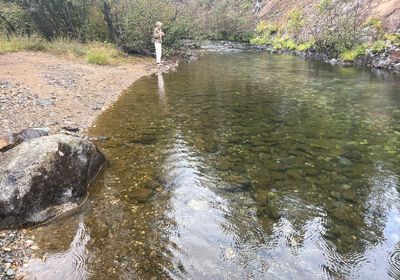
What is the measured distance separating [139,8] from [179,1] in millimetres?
8566

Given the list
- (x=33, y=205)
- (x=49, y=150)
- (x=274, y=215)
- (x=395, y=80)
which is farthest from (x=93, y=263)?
(x=395, y=80)

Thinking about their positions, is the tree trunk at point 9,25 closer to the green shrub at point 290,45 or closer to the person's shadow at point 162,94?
the person's shadow at point 162,94

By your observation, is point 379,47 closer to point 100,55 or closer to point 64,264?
point 100,55

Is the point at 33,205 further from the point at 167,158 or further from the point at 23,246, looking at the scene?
the point at 167,158

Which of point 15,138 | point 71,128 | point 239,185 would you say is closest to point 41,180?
point 15,138

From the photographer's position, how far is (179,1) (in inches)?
1230

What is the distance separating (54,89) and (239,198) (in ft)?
29.3

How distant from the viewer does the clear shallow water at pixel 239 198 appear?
14.7 feet

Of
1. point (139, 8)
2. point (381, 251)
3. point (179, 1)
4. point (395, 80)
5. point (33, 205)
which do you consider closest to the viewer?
point (381, 251)

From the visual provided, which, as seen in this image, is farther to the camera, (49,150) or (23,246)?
(49,150)

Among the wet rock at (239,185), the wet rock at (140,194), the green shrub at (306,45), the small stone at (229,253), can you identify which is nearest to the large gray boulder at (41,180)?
the wet rock at (140,194)

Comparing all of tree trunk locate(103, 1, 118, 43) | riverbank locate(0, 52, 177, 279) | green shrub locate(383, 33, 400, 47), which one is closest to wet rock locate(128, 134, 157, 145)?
riverbank locate(0, 52, 177, 279)

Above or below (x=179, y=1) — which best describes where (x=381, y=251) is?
below

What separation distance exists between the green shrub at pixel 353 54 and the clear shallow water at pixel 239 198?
12044mm
